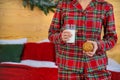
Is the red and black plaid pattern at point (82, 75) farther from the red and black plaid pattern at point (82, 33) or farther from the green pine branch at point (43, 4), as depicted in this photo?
the green pine branch at point (43, 4)

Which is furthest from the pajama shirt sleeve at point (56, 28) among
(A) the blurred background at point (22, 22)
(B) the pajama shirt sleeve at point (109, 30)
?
(A) the blurred background at point (22, 22)

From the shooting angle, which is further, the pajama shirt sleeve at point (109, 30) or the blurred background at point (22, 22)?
the blurred background at point (22, 22)

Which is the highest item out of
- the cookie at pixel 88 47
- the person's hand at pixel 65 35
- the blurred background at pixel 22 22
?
the person's hand at pixel 65 35

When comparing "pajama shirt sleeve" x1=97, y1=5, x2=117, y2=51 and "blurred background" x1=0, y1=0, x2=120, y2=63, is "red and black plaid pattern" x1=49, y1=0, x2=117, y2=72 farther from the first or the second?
"blurred background" x1=0, y1=0, x2=120, y2=63

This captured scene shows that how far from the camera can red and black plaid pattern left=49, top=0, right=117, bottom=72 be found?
32.5 inches

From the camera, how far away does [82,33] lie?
2.71 feet

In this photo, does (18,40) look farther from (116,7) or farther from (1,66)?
(116,7)

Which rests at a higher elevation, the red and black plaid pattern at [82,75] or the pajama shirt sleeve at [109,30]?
the pajama shirt sleeve at [109,30]

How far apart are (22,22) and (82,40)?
1588 mm

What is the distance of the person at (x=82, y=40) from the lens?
823 millimetres

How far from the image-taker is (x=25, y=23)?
2363 mm

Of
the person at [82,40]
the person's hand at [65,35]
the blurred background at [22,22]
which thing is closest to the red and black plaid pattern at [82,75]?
the person at [82,40]

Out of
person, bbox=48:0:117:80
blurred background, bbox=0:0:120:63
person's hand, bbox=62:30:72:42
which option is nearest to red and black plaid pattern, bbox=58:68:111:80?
person, bbox=48:0:117:80

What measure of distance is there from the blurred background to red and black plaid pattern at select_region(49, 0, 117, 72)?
1495 millimetres
